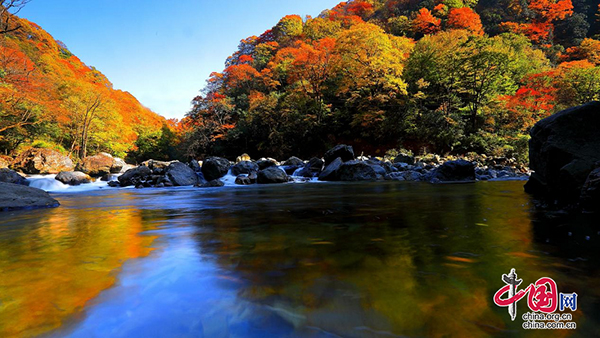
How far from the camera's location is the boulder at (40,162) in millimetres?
15203

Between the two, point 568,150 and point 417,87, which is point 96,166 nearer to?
point 568,150

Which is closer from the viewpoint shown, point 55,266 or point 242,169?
point 55,266

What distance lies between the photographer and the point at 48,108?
18.4 metres

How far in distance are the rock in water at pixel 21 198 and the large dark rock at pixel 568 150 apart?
9.03 metres

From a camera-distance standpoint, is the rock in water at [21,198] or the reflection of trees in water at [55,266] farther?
the rock in water at [21,198]

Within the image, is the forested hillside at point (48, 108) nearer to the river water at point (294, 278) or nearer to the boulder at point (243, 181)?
the boulder at point (243, 181)

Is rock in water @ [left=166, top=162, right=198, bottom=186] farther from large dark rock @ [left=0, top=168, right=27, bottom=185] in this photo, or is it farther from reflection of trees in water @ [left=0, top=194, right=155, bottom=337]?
reflection of trees in water @ [left=0, top=194, right=155, bottom=337]

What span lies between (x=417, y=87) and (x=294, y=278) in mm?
22611

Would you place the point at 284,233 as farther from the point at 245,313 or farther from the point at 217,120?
the point at 217,120

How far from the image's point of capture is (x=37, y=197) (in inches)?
215

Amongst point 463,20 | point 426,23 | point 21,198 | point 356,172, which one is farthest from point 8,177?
point 463,20

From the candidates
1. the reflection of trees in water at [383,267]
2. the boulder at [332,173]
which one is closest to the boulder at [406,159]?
the boulder at [332,173]

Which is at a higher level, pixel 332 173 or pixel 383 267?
pixel 332 173

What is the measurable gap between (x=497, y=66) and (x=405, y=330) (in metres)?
21.2
